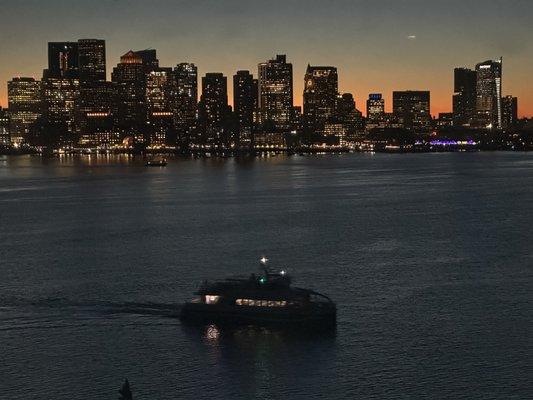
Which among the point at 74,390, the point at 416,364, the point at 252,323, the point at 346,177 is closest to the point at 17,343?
the point at 74,390

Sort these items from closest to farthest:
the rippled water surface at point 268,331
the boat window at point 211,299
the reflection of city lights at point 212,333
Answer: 1. the rippled water surface at point 268,331
2. the reflection of city lights at point 212,333
3. the boat window at point 211,299

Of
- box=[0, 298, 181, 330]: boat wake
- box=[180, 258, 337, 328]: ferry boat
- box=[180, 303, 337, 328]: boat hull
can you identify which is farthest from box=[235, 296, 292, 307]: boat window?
box=[0, 298, 181, 330]: boat wake

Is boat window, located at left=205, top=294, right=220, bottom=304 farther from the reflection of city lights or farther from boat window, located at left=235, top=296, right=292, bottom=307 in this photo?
the reflection of city lights

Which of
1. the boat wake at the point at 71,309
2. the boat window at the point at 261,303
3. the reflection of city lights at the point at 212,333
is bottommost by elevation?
the reflection of city lights at the point at 212,333

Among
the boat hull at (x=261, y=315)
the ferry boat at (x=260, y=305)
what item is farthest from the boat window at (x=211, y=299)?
the boat hull at (x=261, y=315)

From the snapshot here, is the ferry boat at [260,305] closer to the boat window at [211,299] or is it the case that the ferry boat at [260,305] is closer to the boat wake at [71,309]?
the boat window at [211,299]

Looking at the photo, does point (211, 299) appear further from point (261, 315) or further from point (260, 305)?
point (261, 315)

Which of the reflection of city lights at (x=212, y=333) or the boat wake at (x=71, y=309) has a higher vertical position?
the boat wake at (x=71, y=309)
